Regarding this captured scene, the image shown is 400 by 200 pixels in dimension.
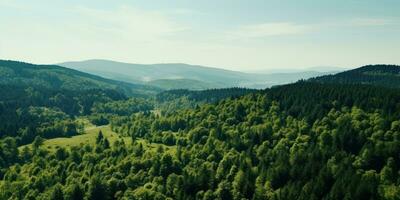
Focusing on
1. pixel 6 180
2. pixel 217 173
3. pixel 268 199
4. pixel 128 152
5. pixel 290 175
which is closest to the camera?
pixel 268 199

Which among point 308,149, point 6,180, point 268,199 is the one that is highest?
point 308,149

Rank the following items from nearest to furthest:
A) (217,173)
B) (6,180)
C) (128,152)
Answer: (217,173) → (6,180) → (128,152)

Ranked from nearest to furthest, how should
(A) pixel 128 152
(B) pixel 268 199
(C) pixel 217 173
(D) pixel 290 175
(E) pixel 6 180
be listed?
(B) pixel 268 199 < (D) pixel 290 175 < (C) pixel 217 173 < (E) pixel 6 180 < (A) pixel 128 152

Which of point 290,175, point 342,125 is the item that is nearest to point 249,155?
point 290,175

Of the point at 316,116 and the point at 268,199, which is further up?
the point at 316,116

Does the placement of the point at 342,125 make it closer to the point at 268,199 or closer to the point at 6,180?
the point at 268,199

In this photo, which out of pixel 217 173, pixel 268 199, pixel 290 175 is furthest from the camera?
pixel 217 173

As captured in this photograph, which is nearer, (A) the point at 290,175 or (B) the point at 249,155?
(A) the point at 290,175

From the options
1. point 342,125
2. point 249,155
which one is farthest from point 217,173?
point 342,125

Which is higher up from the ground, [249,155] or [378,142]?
[378,142]
